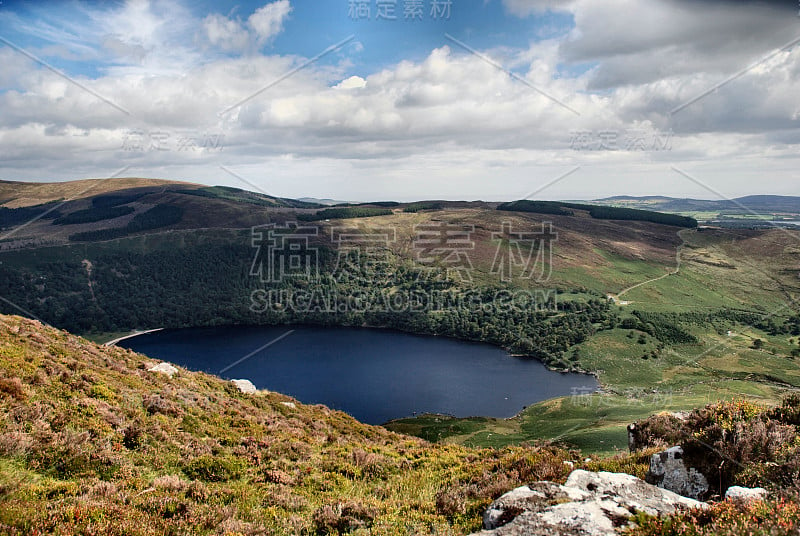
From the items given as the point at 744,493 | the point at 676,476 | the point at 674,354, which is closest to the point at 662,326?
the point at 674,354

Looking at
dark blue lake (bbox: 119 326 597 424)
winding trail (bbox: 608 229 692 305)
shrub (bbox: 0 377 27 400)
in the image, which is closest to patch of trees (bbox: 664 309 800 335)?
winding trail (bbox: 608 229 692 305)

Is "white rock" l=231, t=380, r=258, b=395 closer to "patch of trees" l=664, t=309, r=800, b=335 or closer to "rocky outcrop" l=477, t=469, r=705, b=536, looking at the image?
"rocky outcrop" l=477, t=469, r=705, b=536

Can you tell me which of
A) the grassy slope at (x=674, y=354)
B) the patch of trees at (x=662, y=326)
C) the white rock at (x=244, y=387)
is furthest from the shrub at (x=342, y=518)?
the patch of trees at (x=662, y=326)

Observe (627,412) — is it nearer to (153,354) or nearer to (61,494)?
(61,494)

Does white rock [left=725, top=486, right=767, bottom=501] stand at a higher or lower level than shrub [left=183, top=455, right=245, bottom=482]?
higher

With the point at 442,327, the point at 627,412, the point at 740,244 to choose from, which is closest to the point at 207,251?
the point at 442,327

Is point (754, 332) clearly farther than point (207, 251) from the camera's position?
No
